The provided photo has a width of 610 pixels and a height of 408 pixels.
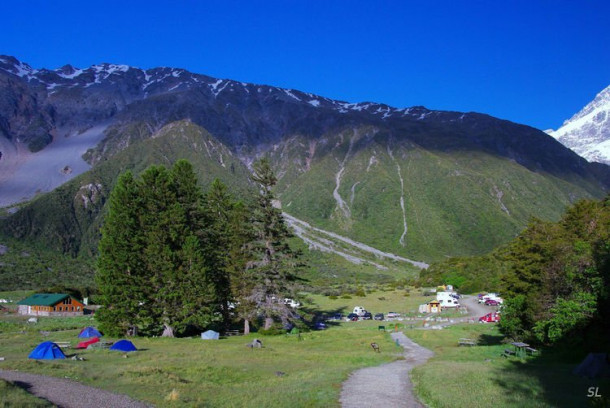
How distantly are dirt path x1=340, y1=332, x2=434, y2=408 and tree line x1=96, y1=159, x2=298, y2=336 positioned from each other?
22.9 m

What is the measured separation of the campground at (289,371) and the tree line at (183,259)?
3.89m

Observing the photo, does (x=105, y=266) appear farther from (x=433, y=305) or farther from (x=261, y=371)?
(x=433, y=305)

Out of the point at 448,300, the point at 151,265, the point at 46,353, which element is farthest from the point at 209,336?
the point at 448,300

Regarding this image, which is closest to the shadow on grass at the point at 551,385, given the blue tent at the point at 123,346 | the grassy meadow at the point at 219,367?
the grassy meadow at the point at 219,367

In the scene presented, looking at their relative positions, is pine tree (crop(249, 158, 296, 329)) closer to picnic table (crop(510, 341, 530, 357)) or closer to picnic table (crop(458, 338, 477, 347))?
picnic table (crop(458, 338, 477, 347))

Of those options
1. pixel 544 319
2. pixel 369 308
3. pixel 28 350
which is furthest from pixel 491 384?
pixel 369 308

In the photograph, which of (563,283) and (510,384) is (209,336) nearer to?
(563,283)

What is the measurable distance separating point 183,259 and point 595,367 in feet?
126

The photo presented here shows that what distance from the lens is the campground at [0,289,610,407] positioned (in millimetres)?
19297

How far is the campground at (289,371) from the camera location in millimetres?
19297

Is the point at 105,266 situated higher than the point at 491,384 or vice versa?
the point at 105,266

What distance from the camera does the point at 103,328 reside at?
47281 mm

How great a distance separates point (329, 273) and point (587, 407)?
147300 millimetres

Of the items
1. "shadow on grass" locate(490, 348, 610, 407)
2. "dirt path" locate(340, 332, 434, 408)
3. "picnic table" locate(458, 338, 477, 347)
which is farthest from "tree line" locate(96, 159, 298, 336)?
"shadow on grass" locate(490, 348, 610, 407)
